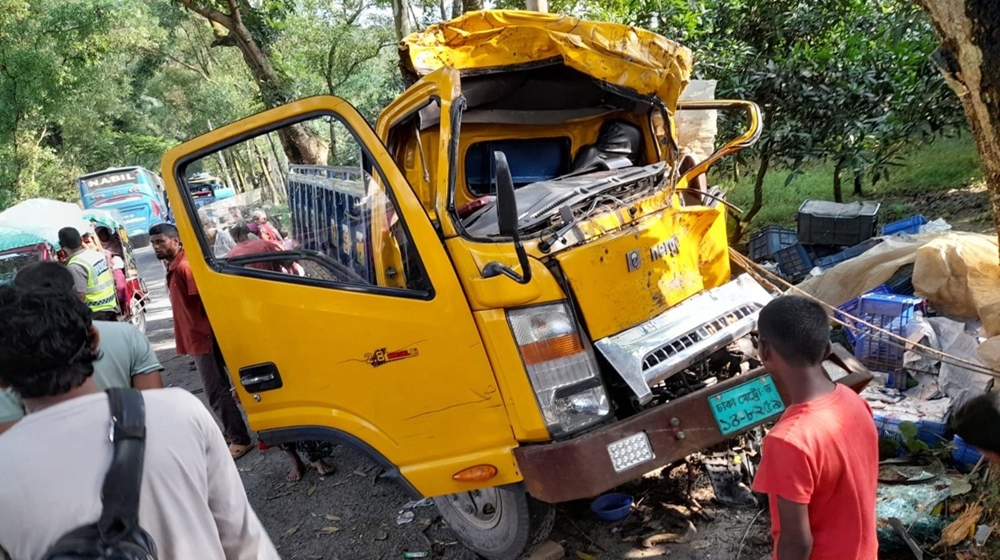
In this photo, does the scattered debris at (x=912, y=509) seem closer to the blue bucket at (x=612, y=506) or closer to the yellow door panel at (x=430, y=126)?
the blue bucket at (x=612, y=506)

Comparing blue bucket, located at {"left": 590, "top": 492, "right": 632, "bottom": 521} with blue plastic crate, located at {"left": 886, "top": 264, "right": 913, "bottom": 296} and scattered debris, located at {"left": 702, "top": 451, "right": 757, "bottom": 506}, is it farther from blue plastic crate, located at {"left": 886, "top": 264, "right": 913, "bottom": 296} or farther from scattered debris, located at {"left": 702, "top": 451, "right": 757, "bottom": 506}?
blue plastic crate, located at {"left": 886, "top": 264, "right": 913, "bottom": 296}

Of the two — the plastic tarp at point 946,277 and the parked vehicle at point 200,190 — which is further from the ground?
the parked vehicle at point 200,190

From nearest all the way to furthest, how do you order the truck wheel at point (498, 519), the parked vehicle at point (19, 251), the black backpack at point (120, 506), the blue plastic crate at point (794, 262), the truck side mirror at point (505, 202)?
→ the black backpack at point (120, 506) → the truck side mirror at point (505, 202) → the truck wheel at point (498, 519) → the blue plastic crate at point (794, 262) → the parked vehicle at point (19, 251)

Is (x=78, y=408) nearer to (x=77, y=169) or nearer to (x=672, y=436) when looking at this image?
(x=672, y=436)

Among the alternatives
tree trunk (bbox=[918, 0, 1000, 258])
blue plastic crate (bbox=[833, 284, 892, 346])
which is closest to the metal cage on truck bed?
tree trunk (bbox=[918, 0, 1000, 258])

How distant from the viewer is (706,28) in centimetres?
799

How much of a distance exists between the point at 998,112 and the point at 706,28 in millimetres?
6329

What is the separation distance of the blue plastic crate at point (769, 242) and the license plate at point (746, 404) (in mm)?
4803

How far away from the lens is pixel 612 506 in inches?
134

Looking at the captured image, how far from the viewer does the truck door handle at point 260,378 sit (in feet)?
10.4

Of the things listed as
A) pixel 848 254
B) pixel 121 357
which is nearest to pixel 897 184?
pixel 848 254

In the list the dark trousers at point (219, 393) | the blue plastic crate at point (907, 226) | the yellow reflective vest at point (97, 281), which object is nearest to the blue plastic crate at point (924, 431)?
the blue plastic crate at point (907, 226)

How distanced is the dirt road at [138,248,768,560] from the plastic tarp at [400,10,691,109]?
227 cm

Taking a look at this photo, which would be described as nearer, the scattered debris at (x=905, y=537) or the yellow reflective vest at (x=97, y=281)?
the scattered debris at (x=905, y=537)
